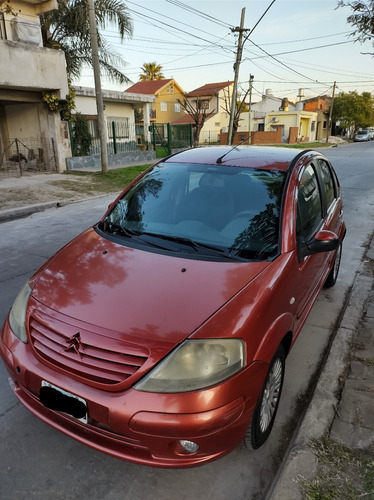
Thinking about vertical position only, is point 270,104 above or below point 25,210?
above

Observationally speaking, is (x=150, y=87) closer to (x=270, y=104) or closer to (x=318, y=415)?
(x=270, y=104)

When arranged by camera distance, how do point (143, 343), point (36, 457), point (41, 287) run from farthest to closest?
point (41, 287), point (36, 457), point (143, 343)

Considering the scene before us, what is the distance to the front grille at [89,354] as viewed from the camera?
1809mm

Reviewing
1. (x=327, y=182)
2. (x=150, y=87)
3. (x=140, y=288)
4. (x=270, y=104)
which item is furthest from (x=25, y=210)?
(x=270, y=104)

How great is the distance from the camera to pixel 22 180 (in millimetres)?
12727

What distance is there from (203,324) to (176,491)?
906 mm

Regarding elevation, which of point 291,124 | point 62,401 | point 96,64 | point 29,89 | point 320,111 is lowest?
point 62,401

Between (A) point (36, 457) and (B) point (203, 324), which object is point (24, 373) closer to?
(A) point (36, 457)

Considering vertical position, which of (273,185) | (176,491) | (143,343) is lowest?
(176,491)

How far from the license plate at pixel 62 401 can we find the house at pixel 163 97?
4452 cm

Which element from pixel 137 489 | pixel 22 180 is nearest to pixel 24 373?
pixel 137 489

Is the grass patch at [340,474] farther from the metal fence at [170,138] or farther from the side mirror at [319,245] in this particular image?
the metal fence at [170,138]

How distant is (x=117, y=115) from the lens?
21344 millimetres

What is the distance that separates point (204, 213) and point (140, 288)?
963 millimetres
